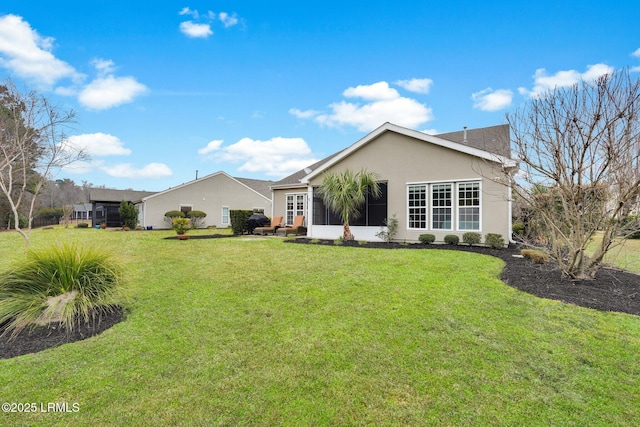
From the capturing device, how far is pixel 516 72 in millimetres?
10703

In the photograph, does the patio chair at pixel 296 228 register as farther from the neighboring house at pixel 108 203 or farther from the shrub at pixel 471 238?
the neighboring house at pixel 108 203

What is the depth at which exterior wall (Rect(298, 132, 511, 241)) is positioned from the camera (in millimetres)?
11445

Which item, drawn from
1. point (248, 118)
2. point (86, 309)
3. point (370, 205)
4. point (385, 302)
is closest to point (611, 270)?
point (385, 302)

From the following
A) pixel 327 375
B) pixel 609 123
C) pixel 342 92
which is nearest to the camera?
pixel 327 375

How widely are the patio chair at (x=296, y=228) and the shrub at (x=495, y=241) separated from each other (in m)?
9.81

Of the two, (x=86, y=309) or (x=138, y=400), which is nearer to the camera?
(x=138, y=400)

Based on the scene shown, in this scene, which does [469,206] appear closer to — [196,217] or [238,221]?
[238,221]

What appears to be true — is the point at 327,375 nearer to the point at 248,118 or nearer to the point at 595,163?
the point at 595,163

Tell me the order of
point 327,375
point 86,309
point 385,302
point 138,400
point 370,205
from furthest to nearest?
point 370,205 < point 385,302 < point 86,309 < point 327,375 < point 138,400

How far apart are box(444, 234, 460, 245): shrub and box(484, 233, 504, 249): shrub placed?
109cm

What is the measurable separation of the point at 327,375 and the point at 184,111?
1573 cm

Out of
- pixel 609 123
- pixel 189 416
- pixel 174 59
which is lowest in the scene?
pixel 189 416

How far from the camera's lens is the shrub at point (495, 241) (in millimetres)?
11055

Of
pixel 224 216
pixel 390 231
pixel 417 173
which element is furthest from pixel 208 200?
pixel 417 173
